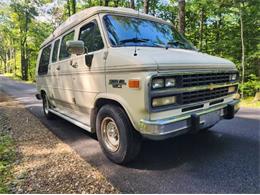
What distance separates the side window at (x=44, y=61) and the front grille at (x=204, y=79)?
4605 millimetres

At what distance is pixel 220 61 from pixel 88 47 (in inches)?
88.9

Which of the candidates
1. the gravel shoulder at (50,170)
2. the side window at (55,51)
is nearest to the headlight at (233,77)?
the gravel shoulder at (50,170)

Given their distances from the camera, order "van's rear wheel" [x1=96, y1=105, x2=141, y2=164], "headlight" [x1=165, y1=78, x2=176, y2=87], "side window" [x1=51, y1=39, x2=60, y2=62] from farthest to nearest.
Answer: "side window" [x1=51, y1=39, x2=60, y2=62], "van's rear wheel" [x1=96, y1=105, x2=141, y2=164], "headlight" [x1=165, y1=78, x2=176, y2=87]

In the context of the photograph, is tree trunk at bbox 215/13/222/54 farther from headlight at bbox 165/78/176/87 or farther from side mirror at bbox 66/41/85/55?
headlight at bbox 165/78/176/87

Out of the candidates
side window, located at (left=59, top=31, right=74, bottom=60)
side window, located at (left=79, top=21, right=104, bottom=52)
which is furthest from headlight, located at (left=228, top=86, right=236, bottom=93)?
side window, located at (left=59, top=31, right=74, bottom=60)

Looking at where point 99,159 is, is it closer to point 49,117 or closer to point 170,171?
point 170,171

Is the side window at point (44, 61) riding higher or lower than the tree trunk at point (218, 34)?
lower

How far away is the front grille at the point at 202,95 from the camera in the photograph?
3252 millimetres

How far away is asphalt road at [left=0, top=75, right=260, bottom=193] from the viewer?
9.59 feet

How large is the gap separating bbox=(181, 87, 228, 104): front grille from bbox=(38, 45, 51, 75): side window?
462 cm

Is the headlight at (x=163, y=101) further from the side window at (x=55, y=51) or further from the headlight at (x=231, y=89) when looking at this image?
the side window at (x=55, y=51)

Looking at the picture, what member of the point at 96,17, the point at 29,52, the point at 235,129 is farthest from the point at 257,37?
the point at 29,52

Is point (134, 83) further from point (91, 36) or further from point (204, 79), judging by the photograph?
point (91, 36)

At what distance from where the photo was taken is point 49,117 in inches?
283
